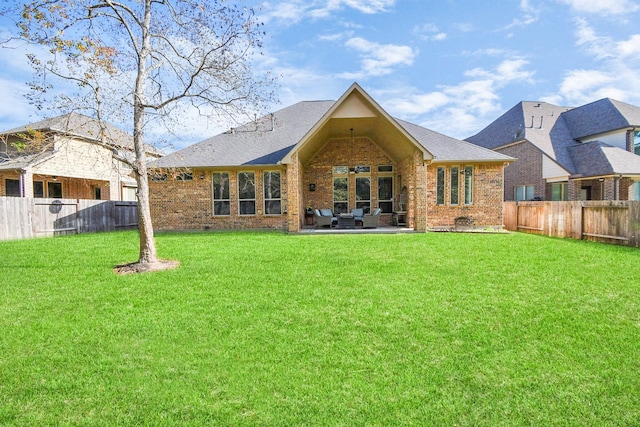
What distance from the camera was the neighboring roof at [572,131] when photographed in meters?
20.5

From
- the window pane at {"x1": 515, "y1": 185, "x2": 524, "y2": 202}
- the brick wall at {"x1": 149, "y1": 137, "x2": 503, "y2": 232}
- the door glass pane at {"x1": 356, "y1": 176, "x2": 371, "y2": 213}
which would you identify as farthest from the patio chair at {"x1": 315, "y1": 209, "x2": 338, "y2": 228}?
the window pane at {"x1": 515, "y1": 185, "x2": 524, "y2": 202}

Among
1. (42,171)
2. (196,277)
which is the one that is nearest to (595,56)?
(196,277)

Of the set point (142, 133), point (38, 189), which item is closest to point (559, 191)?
point (142, 133)

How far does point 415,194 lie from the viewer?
45.9 ft

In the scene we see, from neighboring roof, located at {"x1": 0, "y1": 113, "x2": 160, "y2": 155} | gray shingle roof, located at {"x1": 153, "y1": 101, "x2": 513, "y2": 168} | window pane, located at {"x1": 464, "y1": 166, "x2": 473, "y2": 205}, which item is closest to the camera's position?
neighboring roof, located at {"x1": 0, "y1": 113, "x2": 160, "y2": 155}

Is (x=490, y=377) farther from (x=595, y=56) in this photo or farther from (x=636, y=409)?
(x=595, y=56)

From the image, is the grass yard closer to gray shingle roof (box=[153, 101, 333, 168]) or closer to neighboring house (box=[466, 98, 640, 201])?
gray shingle roof (box=[153, 101, 333, 168])

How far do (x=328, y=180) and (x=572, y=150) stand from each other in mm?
17593

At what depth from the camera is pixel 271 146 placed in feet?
55.3

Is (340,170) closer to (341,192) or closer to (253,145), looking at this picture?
(341,192)

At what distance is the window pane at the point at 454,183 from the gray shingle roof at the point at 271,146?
68cm

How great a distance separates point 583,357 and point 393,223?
13771 mm

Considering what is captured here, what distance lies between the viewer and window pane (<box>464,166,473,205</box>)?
15973mm

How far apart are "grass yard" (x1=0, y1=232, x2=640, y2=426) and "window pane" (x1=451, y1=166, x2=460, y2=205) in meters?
8.45
